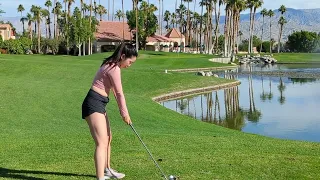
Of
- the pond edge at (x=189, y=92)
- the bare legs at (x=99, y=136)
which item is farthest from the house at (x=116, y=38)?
the bare legs at (x=99, y=136)

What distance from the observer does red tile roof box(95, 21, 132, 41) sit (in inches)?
3634

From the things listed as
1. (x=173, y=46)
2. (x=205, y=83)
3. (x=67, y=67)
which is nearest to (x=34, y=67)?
(x=67, y=67)

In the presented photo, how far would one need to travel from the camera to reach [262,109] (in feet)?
78.8

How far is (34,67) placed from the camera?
36.7 metres

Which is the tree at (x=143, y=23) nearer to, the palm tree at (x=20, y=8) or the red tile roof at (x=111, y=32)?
the red tile roof at (x=111, y=32)

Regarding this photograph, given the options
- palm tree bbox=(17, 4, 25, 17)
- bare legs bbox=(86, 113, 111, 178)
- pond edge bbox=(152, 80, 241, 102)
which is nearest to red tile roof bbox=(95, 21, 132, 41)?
palm tree bbox=(17, 4, 25, 17)

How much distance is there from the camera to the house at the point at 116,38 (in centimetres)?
9131

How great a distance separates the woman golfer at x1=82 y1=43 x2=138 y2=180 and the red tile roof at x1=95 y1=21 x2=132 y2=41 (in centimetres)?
8575

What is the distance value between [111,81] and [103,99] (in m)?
0.28

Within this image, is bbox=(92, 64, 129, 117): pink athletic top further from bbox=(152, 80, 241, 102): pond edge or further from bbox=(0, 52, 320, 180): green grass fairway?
bbox=(152, 80, 241, 102): pond edge

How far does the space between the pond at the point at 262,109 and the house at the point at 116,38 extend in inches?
2200

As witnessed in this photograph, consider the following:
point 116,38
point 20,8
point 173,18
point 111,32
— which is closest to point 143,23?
point 116,38

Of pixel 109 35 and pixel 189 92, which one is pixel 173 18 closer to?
pixel 109 35

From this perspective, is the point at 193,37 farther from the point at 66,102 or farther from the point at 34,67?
the point at 66,102
